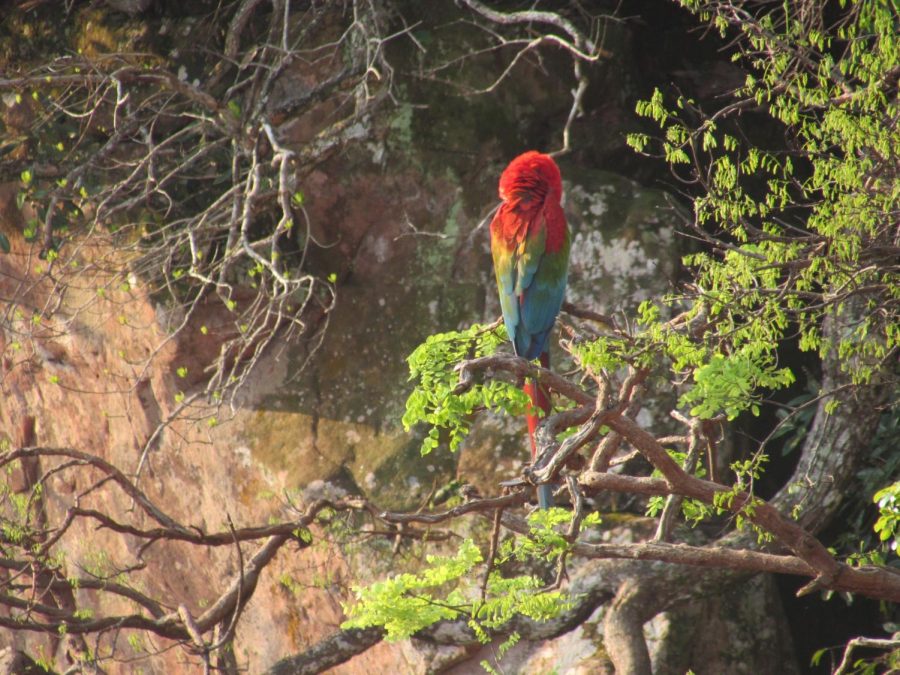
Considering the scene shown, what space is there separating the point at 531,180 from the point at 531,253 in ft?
0.78

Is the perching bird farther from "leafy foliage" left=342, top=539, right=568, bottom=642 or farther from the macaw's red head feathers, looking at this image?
"leafy foliage" left=342, top=539, right=568, bottom=642

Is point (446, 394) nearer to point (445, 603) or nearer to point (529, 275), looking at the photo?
point (529, 275)

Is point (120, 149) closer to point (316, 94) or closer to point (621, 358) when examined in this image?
point (316, 94)

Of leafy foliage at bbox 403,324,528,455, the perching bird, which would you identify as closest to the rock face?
the perching bird

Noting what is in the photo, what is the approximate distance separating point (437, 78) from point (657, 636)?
234cm

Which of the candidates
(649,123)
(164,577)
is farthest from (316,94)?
A: (164,577)

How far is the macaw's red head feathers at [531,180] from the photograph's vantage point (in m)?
3.35

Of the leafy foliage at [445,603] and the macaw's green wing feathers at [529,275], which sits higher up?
the macaw's green wing feathers at [529,275]

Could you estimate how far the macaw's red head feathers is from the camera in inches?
132

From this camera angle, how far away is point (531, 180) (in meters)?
3.35

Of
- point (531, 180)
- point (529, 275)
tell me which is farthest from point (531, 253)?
point (531, 180)

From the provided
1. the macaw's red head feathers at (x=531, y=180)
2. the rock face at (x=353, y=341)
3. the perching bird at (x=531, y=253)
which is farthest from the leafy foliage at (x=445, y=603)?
the macaw's red head feathers at (x=531, y=180)

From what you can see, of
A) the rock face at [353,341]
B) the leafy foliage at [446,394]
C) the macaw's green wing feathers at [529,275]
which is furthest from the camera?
the rock face at [353,341]

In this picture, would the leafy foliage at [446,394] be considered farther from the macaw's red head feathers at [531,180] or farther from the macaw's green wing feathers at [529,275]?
the macaw's red head feathers at [531,180]
